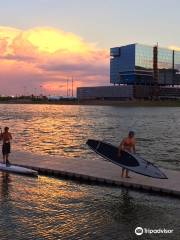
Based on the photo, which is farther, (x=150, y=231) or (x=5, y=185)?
(x=5, y=185)

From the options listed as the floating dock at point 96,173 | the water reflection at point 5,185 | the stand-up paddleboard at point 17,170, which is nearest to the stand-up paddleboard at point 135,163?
the floating dock at point 96,173

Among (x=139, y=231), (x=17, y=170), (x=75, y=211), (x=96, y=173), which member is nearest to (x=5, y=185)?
(x=17, y=170)

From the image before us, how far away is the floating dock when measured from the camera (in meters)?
21.7

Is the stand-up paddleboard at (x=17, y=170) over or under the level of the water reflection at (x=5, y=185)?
over

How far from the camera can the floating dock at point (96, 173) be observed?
71.3 ft

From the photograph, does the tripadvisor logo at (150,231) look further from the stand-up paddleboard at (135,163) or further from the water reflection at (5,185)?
the water reflection at (5,185)

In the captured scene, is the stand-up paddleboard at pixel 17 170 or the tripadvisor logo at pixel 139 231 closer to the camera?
the tripadvisor logo at pixel 139 231

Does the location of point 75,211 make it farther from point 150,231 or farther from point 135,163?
point 135,163

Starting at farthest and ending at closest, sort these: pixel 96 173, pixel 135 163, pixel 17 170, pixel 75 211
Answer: pixel 17 170, pixel 96 173, pixel 135 163, pixel 75 211

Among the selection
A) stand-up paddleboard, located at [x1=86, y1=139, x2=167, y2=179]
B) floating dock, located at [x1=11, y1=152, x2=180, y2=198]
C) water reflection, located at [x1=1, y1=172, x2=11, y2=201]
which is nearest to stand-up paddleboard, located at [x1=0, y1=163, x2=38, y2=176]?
water reflection, located at [x1=1, y1=172, x2=11, y2=201]

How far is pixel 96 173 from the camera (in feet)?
79.9

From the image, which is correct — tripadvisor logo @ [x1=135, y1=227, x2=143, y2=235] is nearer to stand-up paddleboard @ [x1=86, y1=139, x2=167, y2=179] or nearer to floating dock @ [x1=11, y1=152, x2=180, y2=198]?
floating dock @ [x1=11, y1=152, x2=180, y2=198]

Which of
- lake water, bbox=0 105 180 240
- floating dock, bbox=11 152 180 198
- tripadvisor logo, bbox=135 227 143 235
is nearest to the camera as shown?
lake water, bbox=0 105 180 240

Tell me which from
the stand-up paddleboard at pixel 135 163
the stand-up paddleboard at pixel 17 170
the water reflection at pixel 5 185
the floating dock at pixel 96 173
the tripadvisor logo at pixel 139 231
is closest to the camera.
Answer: the tripadvisor logo at pixel 139 231
